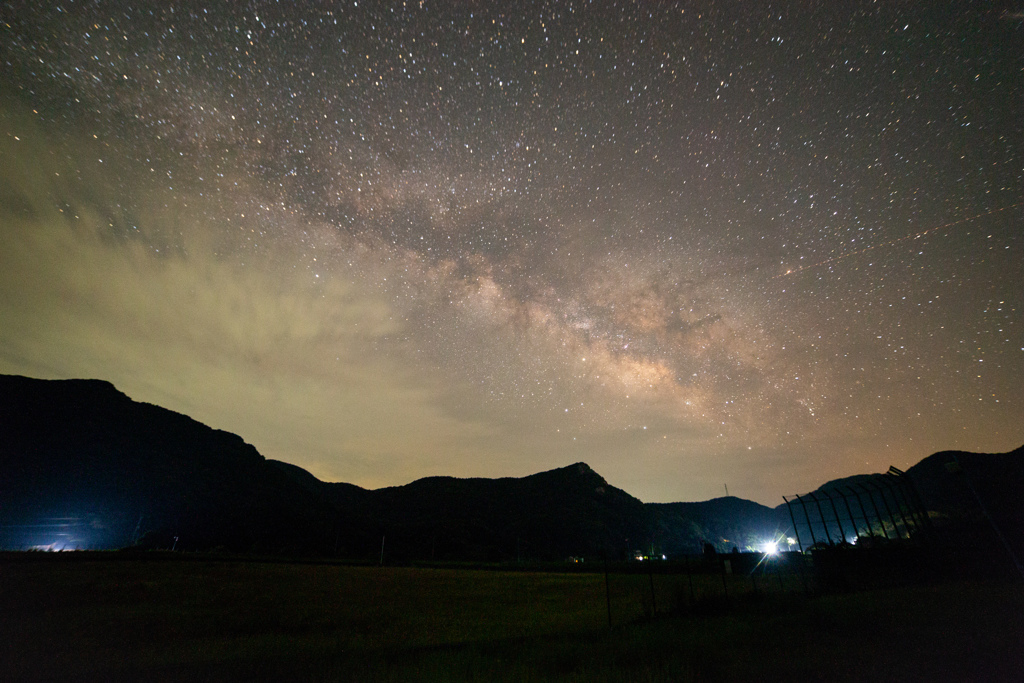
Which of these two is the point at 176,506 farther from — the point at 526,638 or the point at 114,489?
the point at 526,638

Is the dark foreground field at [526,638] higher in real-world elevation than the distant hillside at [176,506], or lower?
lower

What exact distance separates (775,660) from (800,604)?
9396 millimetres

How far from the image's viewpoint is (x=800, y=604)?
16.3m

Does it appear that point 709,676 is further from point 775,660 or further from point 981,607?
point 981,607

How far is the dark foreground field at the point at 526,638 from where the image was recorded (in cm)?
891

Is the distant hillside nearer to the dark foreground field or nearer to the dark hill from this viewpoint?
the dark hill

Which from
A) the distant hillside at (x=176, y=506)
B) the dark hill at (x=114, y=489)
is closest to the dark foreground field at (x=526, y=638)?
the distant hillside at (x=176, y=506)

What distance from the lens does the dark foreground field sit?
8.91m

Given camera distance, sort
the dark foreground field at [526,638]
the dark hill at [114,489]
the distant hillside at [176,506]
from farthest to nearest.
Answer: the dark hill at [114,489] < the distant hillside at [176,506] < the dark foreground field at [526,638]

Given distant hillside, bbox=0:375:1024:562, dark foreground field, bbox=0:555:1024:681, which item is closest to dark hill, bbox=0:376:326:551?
distant hillside, bbox=0:375:1024:562

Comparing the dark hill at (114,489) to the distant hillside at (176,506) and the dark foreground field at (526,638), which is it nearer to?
the distant hillside at (176,506)

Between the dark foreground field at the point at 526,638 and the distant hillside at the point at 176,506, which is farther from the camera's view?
the distant hillside at the point at 176,506

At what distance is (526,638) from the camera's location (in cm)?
1288

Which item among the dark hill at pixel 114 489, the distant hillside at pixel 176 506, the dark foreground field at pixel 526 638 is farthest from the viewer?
the dark hill at pixel 114 489
